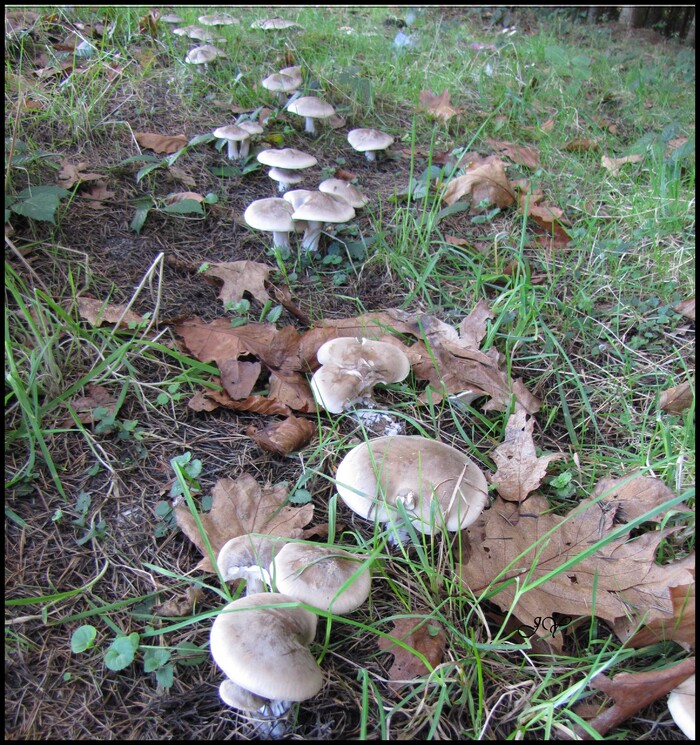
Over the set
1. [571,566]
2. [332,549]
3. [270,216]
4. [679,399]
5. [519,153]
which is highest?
[519,153]

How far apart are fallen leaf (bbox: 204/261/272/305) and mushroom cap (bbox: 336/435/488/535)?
119 cm

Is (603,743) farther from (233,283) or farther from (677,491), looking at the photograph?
Result: (233,283)

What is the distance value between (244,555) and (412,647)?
0.55 metres

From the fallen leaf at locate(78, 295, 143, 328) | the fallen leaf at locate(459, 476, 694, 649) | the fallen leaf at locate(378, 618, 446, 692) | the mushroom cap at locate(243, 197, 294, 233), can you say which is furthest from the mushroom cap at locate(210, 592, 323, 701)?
the mushroom cap at locate(243, 197, 294, 233)

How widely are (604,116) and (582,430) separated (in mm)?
4169

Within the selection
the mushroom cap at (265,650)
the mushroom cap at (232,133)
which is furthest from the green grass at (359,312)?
the mushroom cap at (232,133)

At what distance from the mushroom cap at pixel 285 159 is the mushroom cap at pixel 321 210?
1.65ft

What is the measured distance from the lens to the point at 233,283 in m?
2.81

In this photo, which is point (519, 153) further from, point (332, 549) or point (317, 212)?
point (332, 549)

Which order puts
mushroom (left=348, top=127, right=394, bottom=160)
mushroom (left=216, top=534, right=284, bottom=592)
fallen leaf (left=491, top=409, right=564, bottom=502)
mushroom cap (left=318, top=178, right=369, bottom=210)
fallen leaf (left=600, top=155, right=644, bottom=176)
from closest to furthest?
mushroom (left=216, top=534, right=284, bottom=592)
fallen leaf (left=491, top=409, right=564, bottom=502)
mushroom cap (left=318, top=178, right=369, bottom=210)
mushroom (left=348, top=127, right=394, bottom=160)
fallen leaf (left=600, top=155, right=644, bottom=176)

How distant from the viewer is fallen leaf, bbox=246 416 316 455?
2.11 metres

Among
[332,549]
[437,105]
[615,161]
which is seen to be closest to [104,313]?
[332,549]

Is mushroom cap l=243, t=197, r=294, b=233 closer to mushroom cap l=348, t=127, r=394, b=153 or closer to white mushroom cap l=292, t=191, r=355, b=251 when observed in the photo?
white mushroom cap l=292, t=191, r=355, b=251

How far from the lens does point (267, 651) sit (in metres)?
1.35
